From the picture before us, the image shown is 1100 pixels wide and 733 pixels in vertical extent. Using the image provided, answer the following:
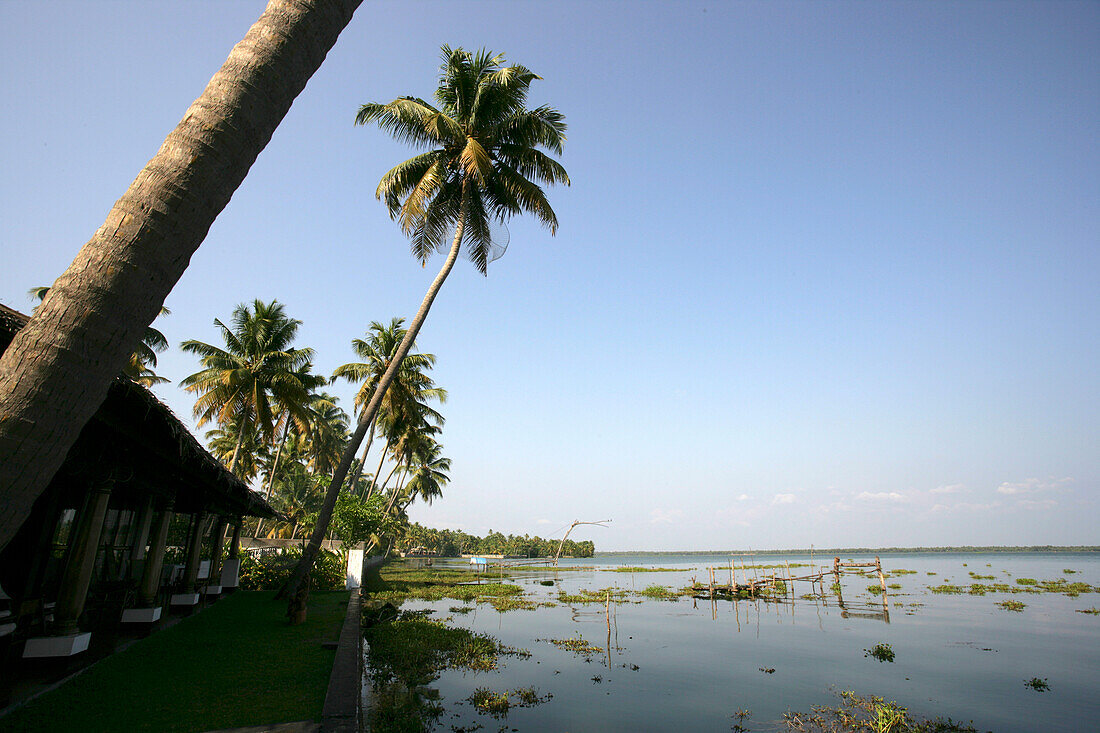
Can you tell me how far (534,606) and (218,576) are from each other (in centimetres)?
1440

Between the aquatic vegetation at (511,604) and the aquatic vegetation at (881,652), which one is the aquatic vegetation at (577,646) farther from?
the aquatic vegetation at (881,652)

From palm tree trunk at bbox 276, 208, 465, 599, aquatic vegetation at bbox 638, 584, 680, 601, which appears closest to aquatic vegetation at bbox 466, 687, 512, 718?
palm tree trunk at bbox 276, 208, 465, 599

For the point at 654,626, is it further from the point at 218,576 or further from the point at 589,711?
the point at 218,576

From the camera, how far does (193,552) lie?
13328 mm

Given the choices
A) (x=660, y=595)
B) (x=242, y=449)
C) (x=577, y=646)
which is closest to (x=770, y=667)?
(x=577, y=646)

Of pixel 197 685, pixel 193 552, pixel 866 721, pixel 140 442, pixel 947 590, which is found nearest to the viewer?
pixel 140 442

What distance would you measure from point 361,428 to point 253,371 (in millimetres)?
10573

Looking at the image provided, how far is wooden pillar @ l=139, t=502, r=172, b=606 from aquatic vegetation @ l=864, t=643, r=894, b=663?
19.0 m

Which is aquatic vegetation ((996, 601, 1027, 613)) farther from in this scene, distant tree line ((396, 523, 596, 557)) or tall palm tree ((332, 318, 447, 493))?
distant tree line ((396, 523, 596, 557))

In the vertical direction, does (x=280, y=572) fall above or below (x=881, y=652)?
above

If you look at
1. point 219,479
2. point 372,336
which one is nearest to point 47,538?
point 219,479

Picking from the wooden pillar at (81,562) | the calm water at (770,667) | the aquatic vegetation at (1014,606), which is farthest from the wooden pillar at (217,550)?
the aquatic vegetation at (1014,606)

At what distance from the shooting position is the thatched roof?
538 centimetres

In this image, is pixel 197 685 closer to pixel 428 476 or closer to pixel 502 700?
pixel 502 700
